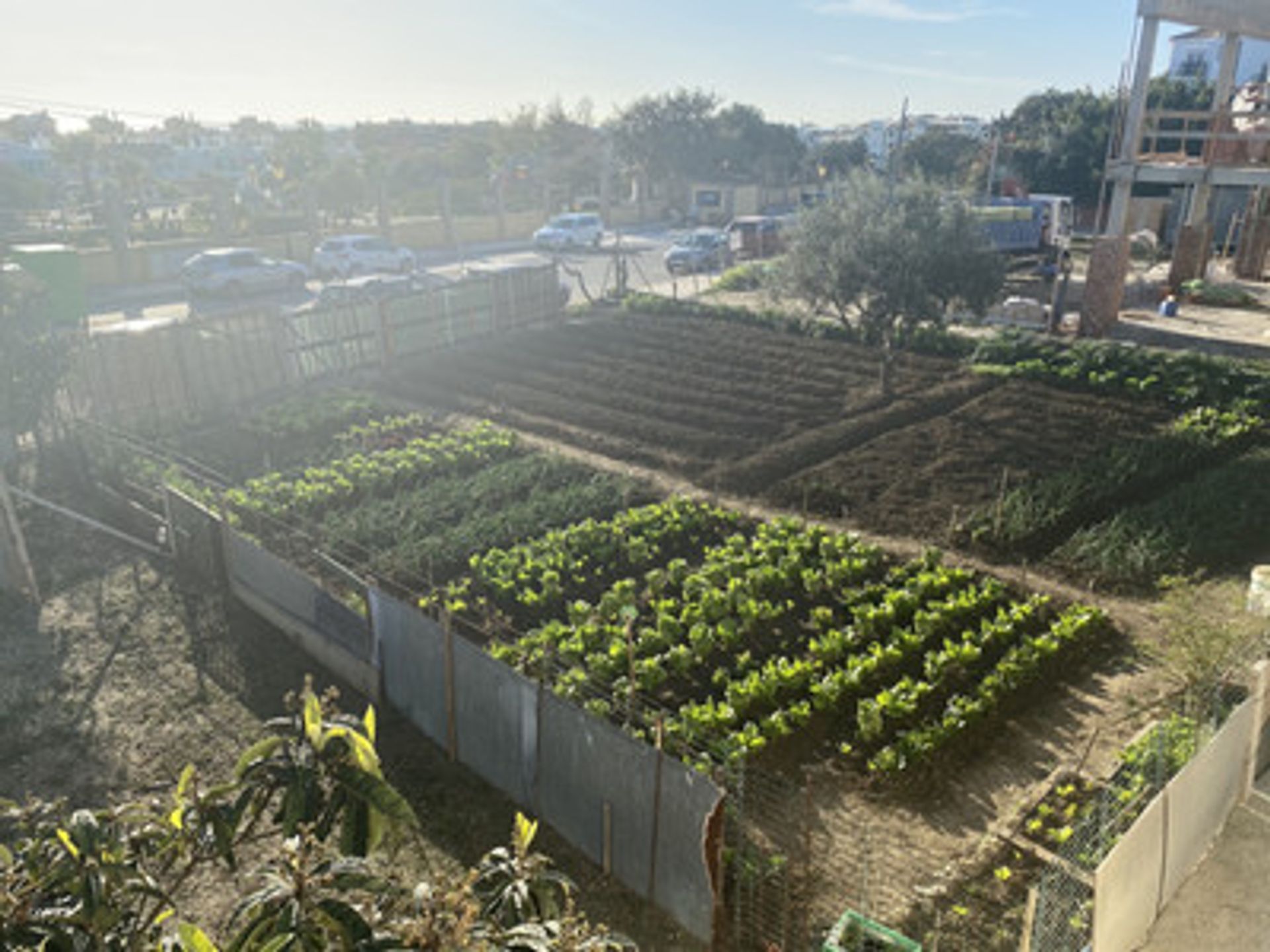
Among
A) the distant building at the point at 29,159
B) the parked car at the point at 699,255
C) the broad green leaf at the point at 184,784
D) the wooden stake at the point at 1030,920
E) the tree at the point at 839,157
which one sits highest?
the tree at the point at 839,157

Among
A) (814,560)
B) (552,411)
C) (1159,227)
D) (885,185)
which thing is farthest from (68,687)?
(1159,227)

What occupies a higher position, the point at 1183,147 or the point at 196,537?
the point at 1183,147

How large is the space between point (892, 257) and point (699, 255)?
19.8 m

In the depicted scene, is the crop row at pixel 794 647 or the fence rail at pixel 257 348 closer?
the crop row at pixel 794 647

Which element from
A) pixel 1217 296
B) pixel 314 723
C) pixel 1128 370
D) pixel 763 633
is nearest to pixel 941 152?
pixel 1217 296

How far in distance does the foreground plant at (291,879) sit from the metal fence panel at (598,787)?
2.58 m

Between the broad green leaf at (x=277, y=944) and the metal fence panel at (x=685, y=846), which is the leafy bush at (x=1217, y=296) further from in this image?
the broad green leaf at (x=277, y=944)

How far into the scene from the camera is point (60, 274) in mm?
26062

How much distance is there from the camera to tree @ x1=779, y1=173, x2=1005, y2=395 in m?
18.6

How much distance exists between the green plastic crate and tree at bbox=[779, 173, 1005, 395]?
1440 cm

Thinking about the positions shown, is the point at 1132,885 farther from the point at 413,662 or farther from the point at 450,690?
the point at 413,662

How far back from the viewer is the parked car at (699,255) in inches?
1484

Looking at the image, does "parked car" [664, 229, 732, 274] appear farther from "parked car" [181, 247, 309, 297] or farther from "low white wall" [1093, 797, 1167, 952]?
"low white wall" [1093, 797, 1167, 952]

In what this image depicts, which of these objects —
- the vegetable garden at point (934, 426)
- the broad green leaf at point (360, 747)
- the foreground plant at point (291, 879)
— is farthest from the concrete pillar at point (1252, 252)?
the broad green leaf at point (360, 747)
